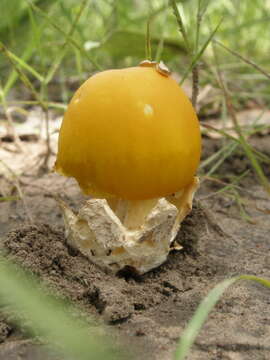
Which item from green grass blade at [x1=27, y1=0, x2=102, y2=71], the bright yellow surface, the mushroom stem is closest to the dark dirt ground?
the mushroom stem

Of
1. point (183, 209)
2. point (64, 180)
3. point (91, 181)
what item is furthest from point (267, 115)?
point (91, 181)

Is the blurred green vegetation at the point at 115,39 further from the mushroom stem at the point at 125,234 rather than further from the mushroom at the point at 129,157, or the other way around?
the mushroom stem at the point at 125,234

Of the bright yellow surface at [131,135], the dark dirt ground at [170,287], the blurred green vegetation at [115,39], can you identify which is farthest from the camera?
the blurred green vegetation at [115,39]

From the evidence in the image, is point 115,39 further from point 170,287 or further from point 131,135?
point 170,287

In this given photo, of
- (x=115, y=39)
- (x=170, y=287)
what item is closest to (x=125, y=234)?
(x=170, y=287)

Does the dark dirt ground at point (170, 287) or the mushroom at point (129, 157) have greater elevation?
the mushroom at point (129, 157)

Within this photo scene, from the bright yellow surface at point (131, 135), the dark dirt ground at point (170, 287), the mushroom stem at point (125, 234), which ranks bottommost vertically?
the dark dirt ground at point (170, 287)

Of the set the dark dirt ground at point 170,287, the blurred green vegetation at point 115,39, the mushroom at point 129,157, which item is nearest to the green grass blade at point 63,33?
the blurred green vegetation at point 115,39

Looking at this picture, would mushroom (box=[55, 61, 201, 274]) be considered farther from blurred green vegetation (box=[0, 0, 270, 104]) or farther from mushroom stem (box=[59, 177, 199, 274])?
blurred green vegetation (box=[0, 0, 270, 104])
